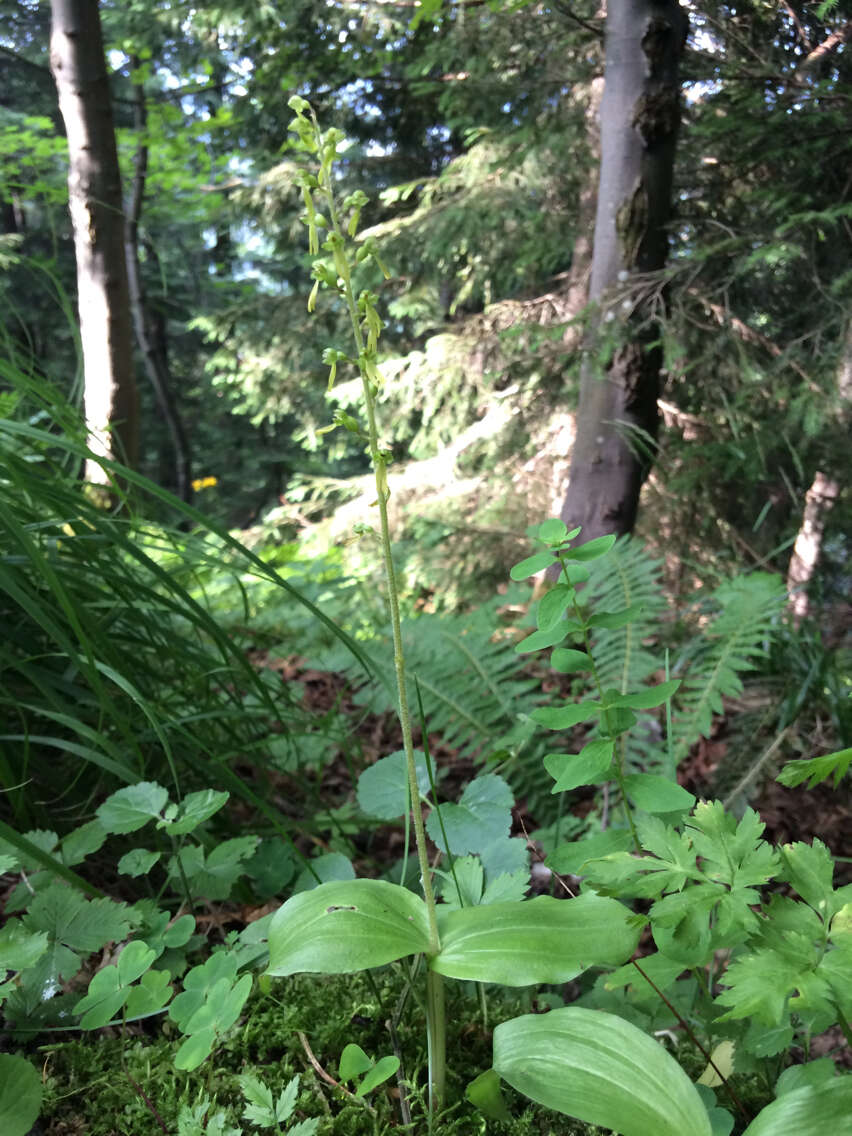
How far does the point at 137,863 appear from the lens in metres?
1.07

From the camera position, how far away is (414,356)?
519cm

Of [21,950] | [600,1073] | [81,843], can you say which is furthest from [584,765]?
[81,843]

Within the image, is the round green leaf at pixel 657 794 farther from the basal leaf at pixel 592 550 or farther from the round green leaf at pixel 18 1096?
the round green leaf at pixel 18 1096

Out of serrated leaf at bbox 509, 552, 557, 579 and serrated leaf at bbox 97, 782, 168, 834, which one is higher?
serrated leaf at bbox 509, 552, 557, 579

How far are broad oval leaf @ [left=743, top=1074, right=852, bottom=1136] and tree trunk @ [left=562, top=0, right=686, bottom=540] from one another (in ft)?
8.73

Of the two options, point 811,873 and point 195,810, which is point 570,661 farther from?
point 195,810

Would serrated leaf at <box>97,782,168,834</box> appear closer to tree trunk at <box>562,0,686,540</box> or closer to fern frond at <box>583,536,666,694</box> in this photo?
fern frond at <box>583,536,666,694</box>

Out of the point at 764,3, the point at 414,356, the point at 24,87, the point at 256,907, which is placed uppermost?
the point at 24,87

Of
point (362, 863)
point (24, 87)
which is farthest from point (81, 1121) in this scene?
point (24, 87)

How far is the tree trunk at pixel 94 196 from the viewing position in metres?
3.79

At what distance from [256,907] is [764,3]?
3.52 m

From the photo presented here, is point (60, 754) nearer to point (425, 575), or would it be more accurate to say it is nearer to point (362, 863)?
point (362, 863)

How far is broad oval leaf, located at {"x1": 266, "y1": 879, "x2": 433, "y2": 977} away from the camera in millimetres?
760

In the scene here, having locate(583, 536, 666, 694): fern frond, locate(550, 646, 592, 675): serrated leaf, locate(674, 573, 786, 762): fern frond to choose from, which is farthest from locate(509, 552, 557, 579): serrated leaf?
locate(674, 573, 786, 762): fern frond
